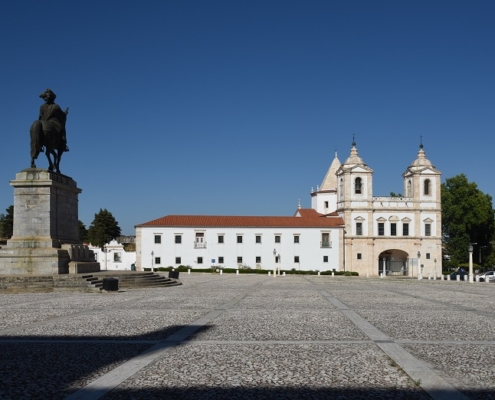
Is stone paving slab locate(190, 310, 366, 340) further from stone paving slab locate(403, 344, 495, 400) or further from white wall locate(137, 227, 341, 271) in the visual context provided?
white wall locate(137, 227, 341, 271)

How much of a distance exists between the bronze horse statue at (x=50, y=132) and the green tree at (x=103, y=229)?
81313mm

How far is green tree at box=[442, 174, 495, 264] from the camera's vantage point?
80812 mm

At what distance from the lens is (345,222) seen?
75000 millimetres

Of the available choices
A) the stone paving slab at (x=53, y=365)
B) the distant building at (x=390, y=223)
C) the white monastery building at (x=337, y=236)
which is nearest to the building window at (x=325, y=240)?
the white monastery building at (x=337, y=236)

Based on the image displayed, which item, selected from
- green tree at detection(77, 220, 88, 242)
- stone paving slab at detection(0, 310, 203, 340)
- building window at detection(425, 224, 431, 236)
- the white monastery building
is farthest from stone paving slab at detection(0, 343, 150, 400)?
green tree at detection(77, 220, 88, 242)

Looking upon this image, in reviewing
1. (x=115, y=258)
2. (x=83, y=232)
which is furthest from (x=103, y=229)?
(x=115, y=258)

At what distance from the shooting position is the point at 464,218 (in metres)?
82.1

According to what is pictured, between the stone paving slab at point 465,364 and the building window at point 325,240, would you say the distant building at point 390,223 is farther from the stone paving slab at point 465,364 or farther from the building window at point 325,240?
the stone paving slab at point 465,364

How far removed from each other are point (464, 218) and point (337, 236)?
2000 centimetres

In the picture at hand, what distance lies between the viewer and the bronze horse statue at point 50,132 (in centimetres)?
2756

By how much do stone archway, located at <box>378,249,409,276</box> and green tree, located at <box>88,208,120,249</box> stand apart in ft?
174

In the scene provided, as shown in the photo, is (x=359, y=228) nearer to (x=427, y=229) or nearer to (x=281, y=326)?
(x=427, y=229)

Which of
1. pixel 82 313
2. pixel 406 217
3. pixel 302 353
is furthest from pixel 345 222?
pixel 302 353

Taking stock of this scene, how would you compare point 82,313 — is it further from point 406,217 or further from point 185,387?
point 406,217
